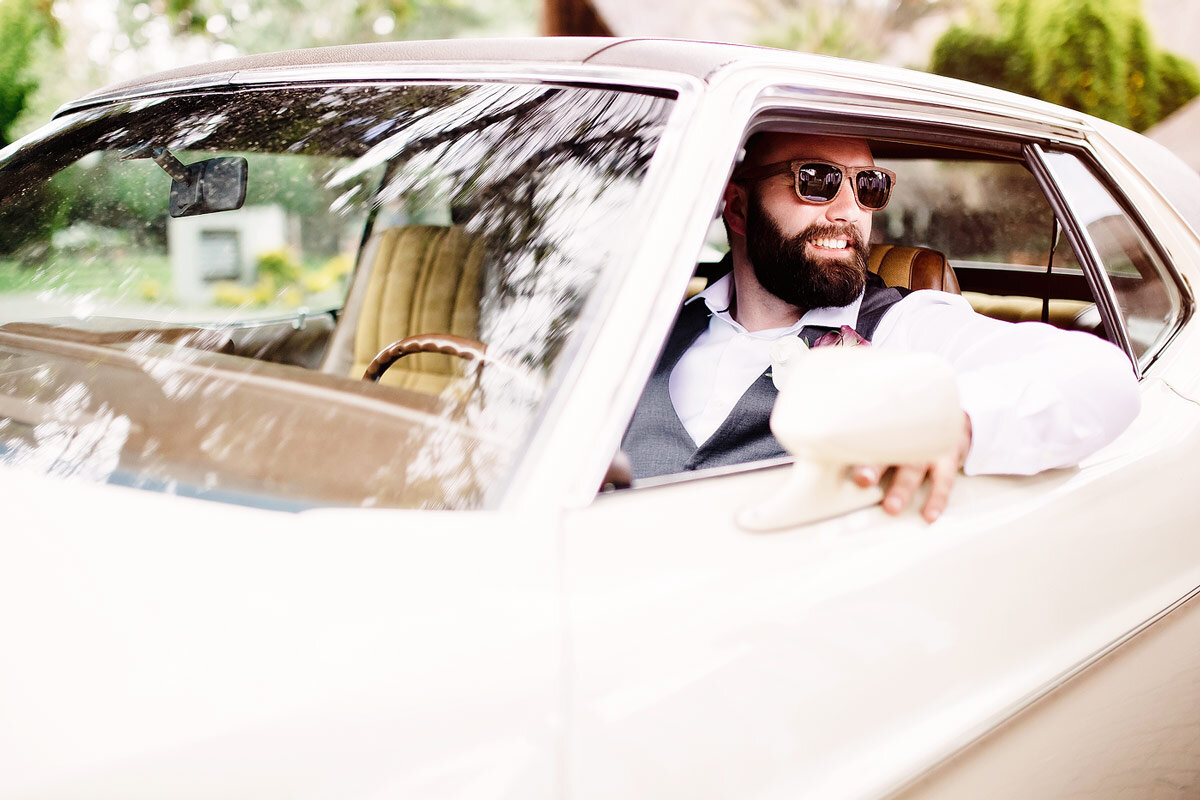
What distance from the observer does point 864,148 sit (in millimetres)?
2053

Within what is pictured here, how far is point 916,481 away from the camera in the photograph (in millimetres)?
1342

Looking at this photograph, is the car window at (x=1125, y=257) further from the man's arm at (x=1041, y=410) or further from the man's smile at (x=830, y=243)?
the man's arm at (x=1041, y=410)

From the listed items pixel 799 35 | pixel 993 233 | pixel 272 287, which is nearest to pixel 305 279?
pixel 272 287

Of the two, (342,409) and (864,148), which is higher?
(864,148)

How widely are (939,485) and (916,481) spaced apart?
52 mm

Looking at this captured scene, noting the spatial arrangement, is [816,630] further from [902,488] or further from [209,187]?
[209,187]

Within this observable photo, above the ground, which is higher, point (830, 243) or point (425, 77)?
point (425, 77)

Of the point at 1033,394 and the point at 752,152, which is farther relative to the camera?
the point at 752,152

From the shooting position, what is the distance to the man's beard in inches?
80.4

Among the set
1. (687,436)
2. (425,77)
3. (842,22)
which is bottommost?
(842,22)

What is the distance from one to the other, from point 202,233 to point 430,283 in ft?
1.57

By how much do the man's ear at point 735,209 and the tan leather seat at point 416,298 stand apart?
0.74 m

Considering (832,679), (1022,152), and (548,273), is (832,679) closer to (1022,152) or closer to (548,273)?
(548,273)

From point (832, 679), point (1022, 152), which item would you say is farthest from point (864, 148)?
point (832, 679)
